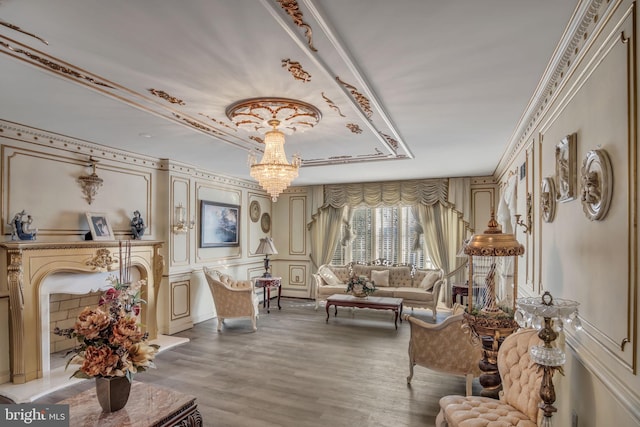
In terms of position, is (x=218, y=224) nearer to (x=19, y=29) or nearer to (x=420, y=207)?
(x=420, y=207)

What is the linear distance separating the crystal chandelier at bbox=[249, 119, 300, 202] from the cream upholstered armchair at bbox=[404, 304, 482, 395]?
195cm

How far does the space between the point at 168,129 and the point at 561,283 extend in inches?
151

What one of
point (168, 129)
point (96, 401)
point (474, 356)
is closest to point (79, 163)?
point (168, 129)

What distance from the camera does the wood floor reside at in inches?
118

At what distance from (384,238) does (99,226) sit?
5.52m

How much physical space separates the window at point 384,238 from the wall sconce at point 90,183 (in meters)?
5.11

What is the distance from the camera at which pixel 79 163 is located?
4328 mm

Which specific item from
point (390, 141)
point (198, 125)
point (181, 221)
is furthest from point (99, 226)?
point (390, 141)

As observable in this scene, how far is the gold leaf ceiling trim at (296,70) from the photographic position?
2.23 meters

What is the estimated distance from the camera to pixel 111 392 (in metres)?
1.87

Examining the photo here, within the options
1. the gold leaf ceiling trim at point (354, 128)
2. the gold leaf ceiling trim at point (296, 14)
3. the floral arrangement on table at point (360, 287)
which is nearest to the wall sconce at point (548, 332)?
the gold leaf ceiling trim at point (296, 14)

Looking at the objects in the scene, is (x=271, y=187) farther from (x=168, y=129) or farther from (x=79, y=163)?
(x=79, y=163)

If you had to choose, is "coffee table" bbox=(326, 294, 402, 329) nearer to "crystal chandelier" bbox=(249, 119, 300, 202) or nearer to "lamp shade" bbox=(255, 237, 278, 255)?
"lamp shade" bbox=(255, 237, 278, 255)

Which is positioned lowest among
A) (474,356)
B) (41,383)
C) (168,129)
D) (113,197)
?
(41,383)
